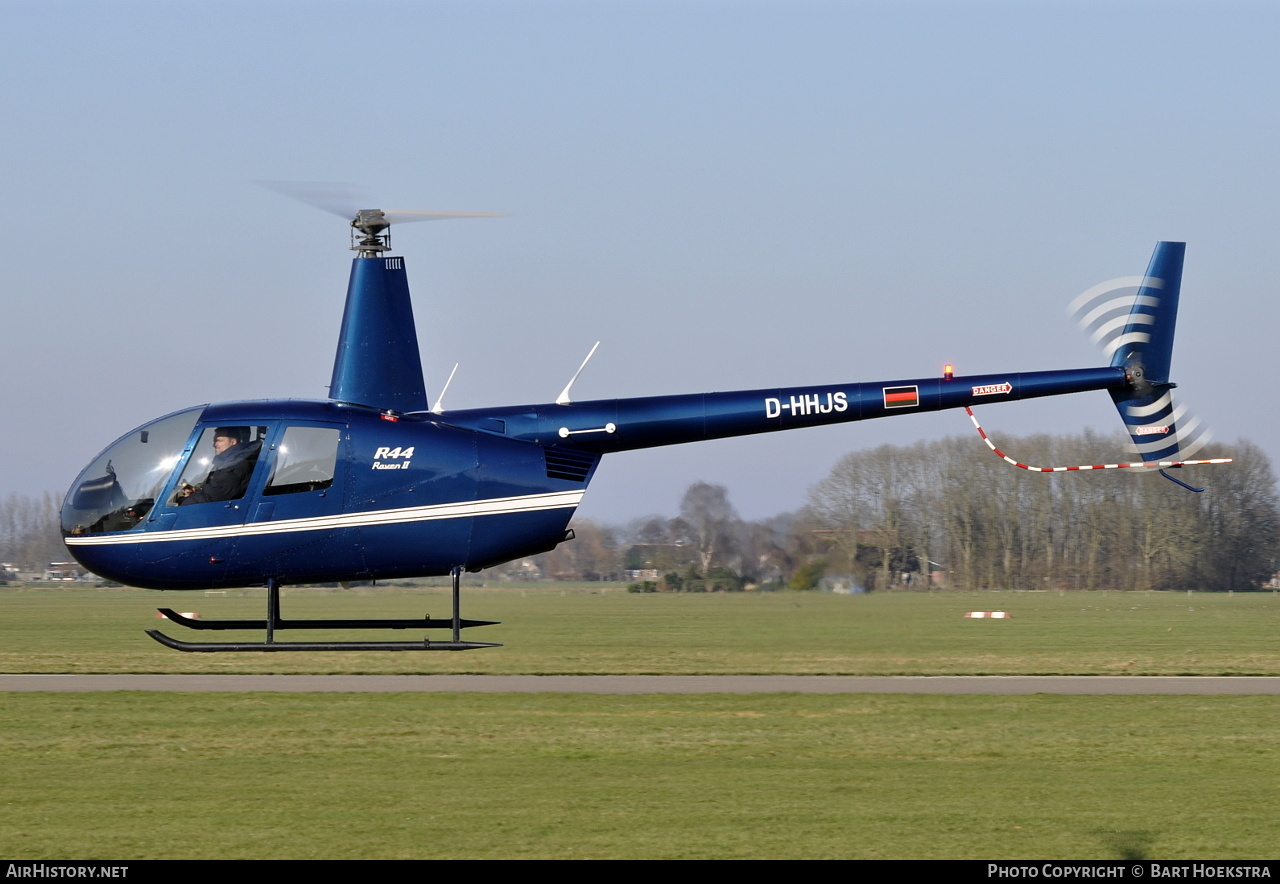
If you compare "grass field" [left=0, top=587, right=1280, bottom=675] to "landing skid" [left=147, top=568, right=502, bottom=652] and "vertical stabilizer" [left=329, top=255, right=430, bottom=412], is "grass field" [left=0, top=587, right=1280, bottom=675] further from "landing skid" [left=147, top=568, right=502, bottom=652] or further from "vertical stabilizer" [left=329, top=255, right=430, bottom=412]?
"vertical stabilizer" [left=329, top=255, right=430, bottom=412]

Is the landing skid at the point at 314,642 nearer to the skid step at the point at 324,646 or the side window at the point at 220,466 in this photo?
the skid step at the point at 324,646

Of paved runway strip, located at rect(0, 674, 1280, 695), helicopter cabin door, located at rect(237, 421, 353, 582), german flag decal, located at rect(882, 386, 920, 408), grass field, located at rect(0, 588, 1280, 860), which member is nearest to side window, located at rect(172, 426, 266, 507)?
helicopter cabin door, located at rect(237, 421, 353, 582)

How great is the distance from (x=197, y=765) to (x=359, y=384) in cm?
616

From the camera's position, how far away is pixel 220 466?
46.5 ft

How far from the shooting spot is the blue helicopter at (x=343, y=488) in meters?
14.2

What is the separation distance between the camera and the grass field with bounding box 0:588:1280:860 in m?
13.4

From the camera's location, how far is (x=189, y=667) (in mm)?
32688

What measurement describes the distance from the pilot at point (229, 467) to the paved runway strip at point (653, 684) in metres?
12.3

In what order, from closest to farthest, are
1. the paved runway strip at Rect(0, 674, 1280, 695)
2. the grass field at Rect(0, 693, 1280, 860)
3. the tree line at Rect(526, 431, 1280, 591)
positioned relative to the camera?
the grass field at Rect(0, 693, 1280, 860) → the paved runway strip at Rect(0, 674, 1280, 695) → the tree line at Rect(526, 431, 1280, 591)

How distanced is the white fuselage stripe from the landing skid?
0.59m

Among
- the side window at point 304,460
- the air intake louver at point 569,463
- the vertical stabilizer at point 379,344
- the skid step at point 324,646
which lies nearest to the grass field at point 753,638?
the side window at point 304,460

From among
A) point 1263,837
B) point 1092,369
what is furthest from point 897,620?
point 1263,837

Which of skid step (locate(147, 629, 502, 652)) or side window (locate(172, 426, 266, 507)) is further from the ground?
side window (locate(172, 426, 266, 507))
